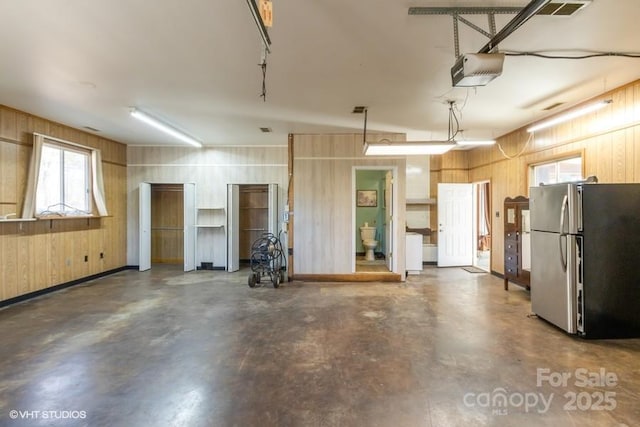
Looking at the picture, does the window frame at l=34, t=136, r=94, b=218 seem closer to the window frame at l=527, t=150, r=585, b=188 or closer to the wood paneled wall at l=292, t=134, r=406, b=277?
the wood paneled wall at l=292, t=134, r=406, b=277

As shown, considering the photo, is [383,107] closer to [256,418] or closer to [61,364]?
[256,418]

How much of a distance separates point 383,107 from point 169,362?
14.0 ft

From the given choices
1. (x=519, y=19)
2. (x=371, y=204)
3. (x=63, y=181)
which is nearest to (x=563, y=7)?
(x=519, y=19)

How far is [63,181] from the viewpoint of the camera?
5844 mm

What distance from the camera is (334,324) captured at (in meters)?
4.00

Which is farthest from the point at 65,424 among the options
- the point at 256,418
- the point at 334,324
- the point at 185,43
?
the point at 185,43

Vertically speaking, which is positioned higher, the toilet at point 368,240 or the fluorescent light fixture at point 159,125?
the fluorescent light fixture at point 159,125

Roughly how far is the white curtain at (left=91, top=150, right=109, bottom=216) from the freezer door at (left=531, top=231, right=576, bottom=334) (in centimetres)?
783

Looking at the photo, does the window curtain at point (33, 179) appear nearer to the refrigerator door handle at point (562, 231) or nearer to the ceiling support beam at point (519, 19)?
the ceiling support beam at point (519, 19)

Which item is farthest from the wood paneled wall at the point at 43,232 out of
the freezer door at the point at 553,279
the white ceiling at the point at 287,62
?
the freezer door at the point at 553,279

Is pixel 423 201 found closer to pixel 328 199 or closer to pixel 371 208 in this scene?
pixel 371 208

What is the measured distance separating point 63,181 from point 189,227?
2489 mm

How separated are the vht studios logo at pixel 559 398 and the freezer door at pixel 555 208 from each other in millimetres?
1598

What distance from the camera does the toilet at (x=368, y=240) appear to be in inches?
316
